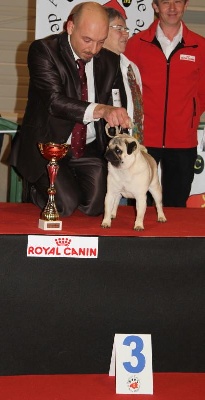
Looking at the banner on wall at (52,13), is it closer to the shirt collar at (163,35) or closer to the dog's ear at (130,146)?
the shirt collar at (163,35)

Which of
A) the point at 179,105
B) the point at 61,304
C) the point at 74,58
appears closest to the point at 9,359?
the point at 61,304

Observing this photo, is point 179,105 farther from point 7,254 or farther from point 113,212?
point 7,254

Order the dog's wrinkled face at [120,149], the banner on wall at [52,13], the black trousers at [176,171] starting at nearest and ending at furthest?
the dog's wrinkled face at [120,149] → the black trousers at [176,171] → the banner on wall at [52,13]

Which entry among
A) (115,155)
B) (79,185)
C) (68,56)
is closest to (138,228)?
(115,155)

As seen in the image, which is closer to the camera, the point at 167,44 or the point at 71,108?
the point at 71,108

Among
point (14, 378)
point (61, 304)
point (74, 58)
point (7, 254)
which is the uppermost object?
point (74, 58)

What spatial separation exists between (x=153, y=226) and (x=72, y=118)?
419 millimetres

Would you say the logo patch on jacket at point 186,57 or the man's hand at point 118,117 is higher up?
the logo patch on jacket at point 186,57

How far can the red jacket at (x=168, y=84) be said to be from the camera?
3.20m

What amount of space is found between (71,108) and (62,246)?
1.62 ft

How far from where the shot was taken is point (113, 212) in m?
2.52

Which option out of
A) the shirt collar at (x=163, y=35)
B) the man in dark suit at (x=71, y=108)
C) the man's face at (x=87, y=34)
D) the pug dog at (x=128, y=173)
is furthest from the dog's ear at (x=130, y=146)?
the shirt collar at (x=163, y=35)

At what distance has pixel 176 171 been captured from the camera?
10.7 feet

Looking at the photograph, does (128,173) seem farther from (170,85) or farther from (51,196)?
(170,85)
